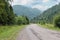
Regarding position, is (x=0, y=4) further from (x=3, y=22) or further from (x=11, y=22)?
(x=11, y=22)

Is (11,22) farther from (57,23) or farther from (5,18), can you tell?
(57,23)

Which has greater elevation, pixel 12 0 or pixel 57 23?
pixel 12 0

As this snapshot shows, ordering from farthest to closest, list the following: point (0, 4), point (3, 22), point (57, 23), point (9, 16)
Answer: point (9, 16)
point (3, 22)
point (57, 23)
point (0, 4)

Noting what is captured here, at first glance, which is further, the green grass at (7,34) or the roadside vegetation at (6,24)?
the roadside vegetation at (6,24)

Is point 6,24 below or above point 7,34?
below

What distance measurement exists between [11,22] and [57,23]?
26177mm

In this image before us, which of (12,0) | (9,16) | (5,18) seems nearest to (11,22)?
(9,16)

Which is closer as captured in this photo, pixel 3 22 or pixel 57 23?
pixel 57 23

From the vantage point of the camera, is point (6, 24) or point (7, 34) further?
point (6, 24)

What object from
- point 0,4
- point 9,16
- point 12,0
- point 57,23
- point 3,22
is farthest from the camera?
point 9,16

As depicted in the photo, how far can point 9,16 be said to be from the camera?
87.4 metres

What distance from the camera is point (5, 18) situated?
79625mm

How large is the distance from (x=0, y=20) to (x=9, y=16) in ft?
41.4

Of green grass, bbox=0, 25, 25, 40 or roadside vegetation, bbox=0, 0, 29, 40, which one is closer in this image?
green grass, bbox=0, 25, 25, 40
